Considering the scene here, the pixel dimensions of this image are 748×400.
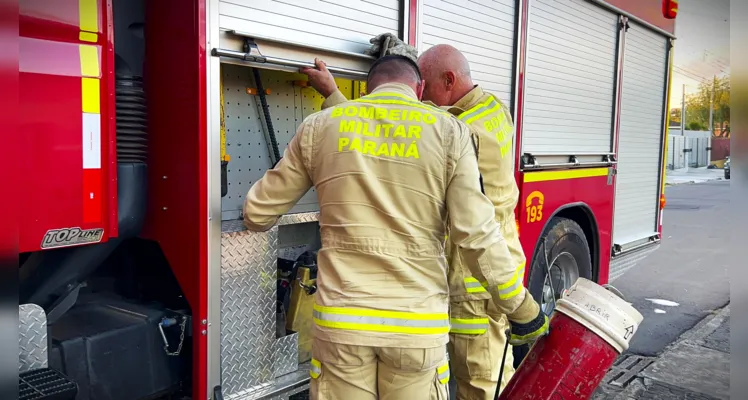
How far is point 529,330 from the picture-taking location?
7.43 feet

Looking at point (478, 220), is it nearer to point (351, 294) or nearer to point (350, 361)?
point (351, 294)

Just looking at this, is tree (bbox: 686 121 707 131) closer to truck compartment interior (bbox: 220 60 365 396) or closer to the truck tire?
the truck tire

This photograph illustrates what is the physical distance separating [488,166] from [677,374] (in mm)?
2740

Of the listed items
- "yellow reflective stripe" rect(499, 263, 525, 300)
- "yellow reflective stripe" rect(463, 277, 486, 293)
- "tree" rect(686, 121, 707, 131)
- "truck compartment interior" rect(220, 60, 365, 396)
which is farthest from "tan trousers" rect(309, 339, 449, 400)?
"tree" rect(686, 121, 707, 131)

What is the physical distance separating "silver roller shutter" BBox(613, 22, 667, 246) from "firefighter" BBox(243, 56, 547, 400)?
3.54 meters

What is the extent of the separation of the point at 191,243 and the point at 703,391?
3569 millimetres

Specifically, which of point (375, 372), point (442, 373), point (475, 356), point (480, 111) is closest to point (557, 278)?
point (475, 356)

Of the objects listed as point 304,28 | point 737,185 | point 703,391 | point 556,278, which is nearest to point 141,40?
point 304,28

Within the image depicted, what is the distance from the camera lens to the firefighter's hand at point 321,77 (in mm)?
2520

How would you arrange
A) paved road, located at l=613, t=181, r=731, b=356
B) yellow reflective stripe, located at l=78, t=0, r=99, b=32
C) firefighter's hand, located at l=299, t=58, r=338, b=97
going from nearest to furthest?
1. yellow reflective stripe, located at l=78, t=0, r=99, b=32
2. firefighter's hand, located at l=299, t=58, r=338, b=97
3. paved road, located at l=613, t=181, r=731, b=356

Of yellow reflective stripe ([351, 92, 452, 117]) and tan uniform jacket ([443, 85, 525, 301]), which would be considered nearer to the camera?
yellow reflective stripe ([351, 92, 452, 117])

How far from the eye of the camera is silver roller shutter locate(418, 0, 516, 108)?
311 cm

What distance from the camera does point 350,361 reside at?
1982 millimetres

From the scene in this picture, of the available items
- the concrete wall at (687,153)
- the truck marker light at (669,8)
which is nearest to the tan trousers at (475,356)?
the truck marker light at (669,8)
